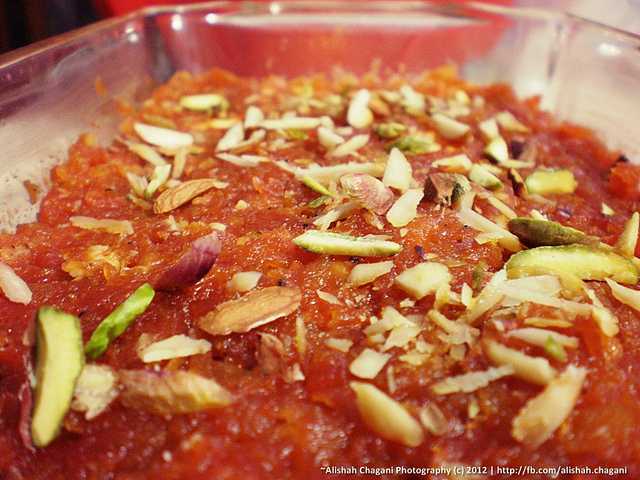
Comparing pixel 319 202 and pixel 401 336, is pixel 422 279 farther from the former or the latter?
pixel 319 202

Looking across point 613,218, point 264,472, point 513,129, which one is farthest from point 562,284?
point 513,129

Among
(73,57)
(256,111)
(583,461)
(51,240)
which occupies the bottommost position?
(583,461)

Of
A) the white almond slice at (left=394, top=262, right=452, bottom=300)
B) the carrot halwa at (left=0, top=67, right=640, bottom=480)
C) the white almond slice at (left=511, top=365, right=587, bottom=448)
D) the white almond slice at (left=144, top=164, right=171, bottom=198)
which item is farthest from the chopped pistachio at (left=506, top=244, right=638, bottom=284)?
the white almond slice at (left=144, top=164, right=171, bottom=198)

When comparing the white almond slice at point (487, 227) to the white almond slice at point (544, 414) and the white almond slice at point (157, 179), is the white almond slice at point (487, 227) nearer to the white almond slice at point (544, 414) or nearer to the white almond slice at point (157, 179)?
the white almond slice at point (544, 414)

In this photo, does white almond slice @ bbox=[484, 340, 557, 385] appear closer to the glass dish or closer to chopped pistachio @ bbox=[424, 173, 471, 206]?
chopped pistachio @ bbox=[424, 173, 471, 206]

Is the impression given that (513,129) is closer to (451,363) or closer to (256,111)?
(256,111)

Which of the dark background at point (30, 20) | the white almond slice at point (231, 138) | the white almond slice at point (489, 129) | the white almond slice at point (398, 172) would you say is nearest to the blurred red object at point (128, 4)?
the dark background at point (30, 20)

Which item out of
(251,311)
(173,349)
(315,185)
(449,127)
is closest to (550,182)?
(449,127)
